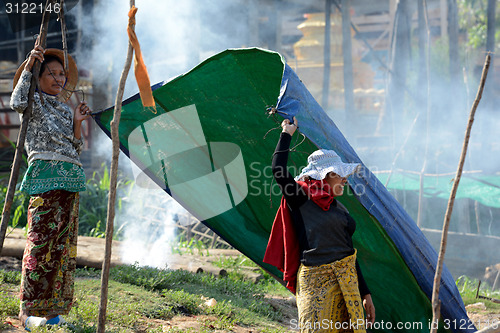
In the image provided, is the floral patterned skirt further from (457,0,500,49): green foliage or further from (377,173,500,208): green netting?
(457,0,500,49): green foliage

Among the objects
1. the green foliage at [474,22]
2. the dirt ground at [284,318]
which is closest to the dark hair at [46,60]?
the dirt ground at [284,318]

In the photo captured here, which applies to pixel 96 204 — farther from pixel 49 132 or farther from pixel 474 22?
pixel 474 22

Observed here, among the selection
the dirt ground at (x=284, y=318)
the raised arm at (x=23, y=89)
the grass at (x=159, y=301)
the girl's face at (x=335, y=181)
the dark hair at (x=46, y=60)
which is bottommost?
the dirt ground at (x=284, y=318)

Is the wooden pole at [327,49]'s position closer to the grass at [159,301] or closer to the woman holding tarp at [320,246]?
the grass at [159,301]

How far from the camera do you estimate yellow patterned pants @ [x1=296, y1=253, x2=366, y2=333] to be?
2.46m

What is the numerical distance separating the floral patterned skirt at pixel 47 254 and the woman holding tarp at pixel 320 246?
1.35m

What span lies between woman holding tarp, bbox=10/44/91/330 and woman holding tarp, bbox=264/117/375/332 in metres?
1.34

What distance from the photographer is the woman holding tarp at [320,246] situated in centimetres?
247

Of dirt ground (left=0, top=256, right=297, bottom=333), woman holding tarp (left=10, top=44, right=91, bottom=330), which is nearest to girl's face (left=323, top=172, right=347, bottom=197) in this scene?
woman holding tarp (left=10, top=44, right=91, bottom=330)

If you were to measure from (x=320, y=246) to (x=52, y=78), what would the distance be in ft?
5.99

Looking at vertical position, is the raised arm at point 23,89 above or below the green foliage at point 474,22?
below

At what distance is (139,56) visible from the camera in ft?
8.02

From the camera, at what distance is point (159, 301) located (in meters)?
3.93

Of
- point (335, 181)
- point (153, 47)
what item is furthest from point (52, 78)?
point (153, 47)
